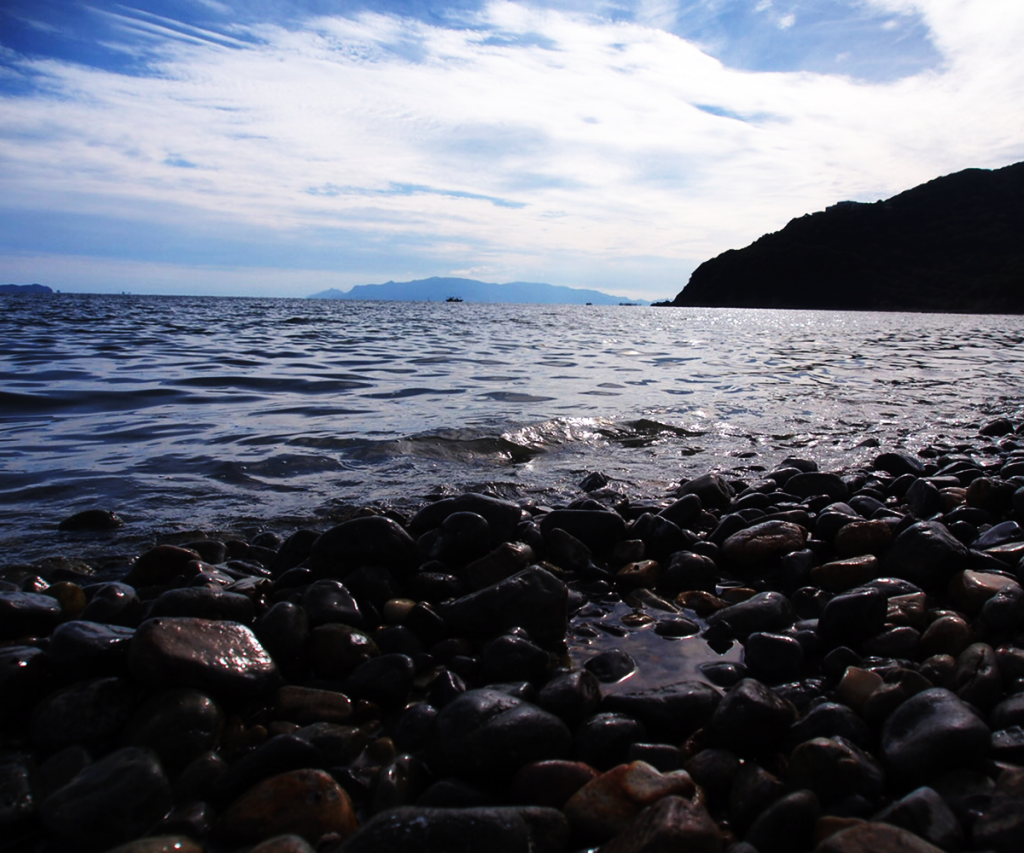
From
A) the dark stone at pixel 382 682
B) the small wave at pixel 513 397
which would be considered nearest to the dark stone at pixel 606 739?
the dark stone at pixel 382 682

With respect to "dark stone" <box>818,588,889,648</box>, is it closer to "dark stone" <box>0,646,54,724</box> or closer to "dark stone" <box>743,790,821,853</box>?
"dark stone" <box>743,790,821,853</box>

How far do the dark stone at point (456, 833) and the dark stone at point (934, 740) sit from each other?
3.21 ft

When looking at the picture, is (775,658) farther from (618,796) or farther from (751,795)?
(618,796)

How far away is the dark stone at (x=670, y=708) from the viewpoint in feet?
6.77

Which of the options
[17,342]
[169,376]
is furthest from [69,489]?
[17,342]

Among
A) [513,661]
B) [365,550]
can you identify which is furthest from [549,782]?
[365,550]

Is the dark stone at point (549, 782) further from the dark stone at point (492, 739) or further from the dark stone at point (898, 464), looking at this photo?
the dark stone at point (898, 464)

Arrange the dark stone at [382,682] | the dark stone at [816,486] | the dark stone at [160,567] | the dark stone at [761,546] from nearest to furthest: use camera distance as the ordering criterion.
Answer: the dark stone at [382,682], the dark stone at [160,567], the dark stone at [761,546], the dark stone at [816,486]

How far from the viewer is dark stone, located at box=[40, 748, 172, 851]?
164 cm

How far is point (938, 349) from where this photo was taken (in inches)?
807

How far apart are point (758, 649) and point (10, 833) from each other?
2395 millimetres

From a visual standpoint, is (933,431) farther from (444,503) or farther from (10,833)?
(10,833)

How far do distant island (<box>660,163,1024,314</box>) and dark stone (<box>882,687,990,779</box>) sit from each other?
96.2 m

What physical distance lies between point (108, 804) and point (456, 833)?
0.95 m
